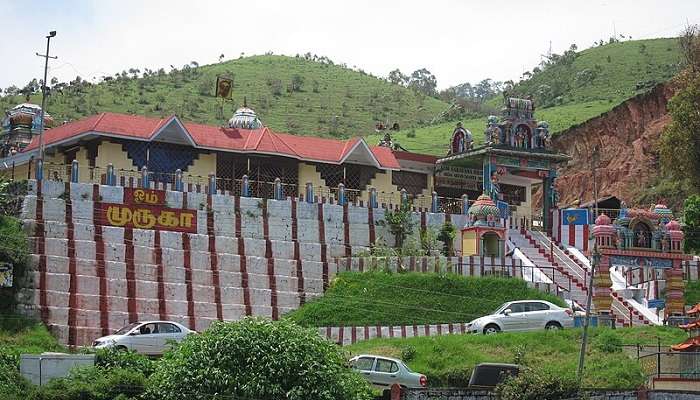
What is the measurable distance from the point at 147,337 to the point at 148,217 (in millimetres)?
10350

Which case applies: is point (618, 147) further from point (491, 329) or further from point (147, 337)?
point (147, 337)

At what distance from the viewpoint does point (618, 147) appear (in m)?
79.6

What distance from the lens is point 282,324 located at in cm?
3112

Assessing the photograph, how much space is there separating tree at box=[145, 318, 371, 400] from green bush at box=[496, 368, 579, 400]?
3.40 metres

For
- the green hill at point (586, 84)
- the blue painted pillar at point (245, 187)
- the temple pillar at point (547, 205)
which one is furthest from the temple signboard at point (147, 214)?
the green hill at point (586, 84)

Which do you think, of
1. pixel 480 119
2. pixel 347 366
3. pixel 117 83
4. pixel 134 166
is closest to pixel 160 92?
pixel 117 83

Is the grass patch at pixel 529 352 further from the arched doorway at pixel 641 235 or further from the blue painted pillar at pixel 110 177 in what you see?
the blue painted pillar at pixel 110 177

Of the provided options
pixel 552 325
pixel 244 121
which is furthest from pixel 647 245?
pixel 244 121

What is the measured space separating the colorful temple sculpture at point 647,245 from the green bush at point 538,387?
53.3 feet

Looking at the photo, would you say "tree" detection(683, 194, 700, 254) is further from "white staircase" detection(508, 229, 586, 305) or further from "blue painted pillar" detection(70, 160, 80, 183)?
"blue painted pillar" detection(70, 160, 80, 183)

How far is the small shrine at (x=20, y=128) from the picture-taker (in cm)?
5884

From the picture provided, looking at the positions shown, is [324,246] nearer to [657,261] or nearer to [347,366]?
[657,261]

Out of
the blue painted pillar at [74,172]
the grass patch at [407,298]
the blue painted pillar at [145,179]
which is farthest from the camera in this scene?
the blue painted pillar at [145,179]

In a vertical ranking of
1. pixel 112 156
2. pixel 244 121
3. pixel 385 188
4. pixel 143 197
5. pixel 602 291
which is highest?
pixel 244 121
